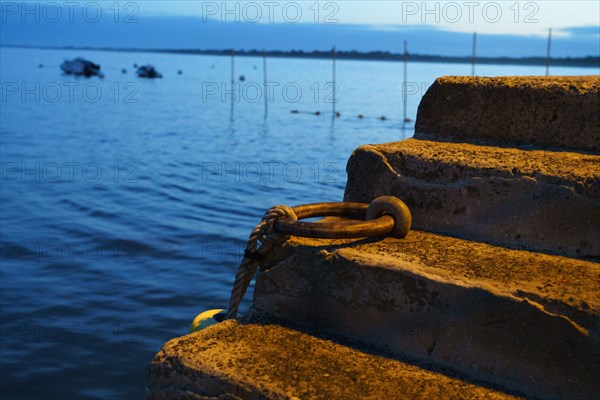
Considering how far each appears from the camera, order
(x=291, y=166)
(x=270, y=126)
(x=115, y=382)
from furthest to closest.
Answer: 1. (x=270, y=126)
2. (x=291, y=166)
3. (x=115, y=382)

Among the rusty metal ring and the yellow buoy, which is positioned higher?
the rusty metal ring

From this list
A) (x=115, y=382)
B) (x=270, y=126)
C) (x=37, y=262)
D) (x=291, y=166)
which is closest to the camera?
(x=115, y=382)

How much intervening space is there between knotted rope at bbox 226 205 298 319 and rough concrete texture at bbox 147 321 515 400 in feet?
0.98

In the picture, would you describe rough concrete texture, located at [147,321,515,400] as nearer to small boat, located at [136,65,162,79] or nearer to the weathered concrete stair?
the weathered concrete stair

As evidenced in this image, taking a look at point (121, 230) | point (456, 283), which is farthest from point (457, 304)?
point (121, 230)

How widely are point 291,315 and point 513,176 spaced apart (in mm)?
1090

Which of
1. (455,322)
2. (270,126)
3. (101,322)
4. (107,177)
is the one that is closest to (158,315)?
(101,322)

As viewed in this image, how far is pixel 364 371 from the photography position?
242 cm

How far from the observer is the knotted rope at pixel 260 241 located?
9.37ft

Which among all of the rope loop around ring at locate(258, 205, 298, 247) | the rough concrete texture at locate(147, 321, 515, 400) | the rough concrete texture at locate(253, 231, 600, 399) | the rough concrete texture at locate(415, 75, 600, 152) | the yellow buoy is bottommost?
the yellow buoy

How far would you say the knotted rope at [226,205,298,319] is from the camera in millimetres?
2857

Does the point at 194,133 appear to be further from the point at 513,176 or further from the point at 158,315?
the point at 513,176

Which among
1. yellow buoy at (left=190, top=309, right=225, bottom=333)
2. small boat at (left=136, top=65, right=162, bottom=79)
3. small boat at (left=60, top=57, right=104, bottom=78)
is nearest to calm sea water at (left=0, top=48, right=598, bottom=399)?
yellow buoy at (left=190, top=309, right=225, bottom=333)

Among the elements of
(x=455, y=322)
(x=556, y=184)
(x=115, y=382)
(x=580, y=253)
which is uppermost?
(x=556, y=184)
